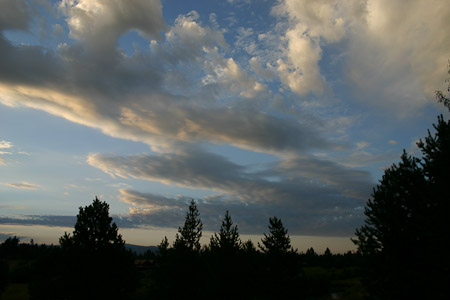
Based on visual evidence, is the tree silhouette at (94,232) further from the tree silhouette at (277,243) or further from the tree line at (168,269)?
the tree silhouette at (277,243)

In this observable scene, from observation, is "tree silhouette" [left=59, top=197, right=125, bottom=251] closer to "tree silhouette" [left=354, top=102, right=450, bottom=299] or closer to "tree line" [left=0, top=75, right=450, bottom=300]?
"tree line" [left=0, top=75, right=450, bottom=300]

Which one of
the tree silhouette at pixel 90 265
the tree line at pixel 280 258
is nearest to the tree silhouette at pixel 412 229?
the tree line at pixel 280 258

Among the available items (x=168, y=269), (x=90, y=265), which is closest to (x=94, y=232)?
(x=90, y=265)

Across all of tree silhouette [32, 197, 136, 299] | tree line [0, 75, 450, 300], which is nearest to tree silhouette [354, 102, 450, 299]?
tree line [0, 75, 450, 300]

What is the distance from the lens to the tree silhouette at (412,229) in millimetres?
15250

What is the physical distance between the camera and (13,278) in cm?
7675

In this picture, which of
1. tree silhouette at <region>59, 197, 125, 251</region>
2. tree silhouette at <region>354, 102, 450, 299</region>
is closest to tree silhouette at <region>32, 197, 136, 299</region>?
tree silhouette at <region>59, 197, 125, 251</region>

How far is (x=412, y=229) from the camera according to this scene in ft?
55.8

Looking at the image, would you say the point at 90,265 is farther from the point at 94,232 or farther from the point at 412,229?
the point at 412,229

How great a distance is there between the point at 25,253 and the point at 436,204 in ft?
501

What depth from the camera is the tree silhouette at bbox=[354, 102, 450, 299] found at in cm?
1525

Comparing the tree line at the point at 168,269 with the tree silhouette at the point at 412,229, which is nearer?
the tree silhouette at the point at 412,229

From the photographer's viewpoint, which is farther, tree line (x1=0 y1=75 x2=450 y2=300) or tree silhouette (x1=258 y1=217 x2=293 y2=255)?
tree silhouette (x1=258 y1=217 x2=293 y2=255)

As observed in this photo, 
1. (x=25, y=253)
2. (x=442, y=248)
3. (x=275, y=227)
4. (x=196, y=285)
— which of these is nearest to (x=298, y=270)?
(x=275, y=227)
